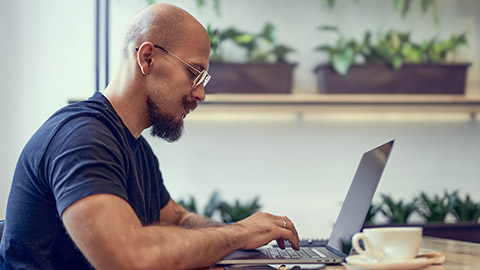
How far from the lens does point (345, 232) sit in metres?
1.22

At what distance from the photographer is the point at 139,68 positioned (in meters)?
1.33

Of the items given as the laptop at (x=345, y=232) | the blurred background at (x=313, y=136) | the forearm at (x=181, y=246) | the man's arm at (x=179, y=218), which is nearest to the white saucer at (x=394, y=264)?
the laptop at (x=345, y=232)

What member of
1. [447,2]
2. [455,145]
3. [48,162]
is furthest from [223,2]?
[48,162]

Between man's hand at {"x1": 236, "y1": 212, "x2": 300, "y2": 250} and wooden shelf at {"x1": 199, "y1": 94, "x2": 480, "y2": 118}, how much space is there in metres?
1.31

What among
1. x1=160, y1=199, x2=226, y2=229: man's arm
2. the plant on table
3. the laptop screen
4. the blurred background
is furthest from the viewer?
the blurred background

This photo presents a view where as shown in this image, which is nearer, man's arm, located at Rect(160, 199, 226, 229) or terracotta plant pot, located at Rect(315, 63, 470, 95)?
man's arm, located at Rect(160, 199, 226, 229)

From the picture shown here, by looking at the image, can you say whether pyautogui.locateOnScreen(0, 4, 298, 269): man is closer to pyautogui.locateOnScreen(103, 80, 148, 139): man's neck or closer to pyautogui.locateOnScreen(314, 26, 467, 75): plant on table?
pyautogui.locateOnScreen(103, 80, 148, 139): man's neck

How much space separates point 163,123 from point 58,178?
455mm

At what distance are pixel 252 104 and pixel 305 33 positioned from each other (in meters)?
0.50

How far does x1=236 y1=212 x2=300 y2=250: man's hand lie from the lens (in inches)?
45.8

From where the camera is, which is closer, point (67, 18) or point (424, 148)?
point (67, 18)

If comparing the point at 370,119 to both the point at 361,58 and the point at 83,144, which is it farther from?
the point at 83,144

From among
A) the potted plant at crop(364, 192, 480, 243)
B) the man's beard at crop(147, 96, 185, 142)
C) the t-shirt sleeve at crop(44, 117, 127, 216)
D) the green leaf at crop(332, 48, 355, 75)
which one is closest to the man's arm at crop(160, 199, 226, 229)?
the man's beard at crop(147, 96, 185, 142)

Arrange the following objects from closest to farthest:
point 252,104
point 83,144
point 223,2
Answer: point 83,144 < point 252,104 < point 223,2
